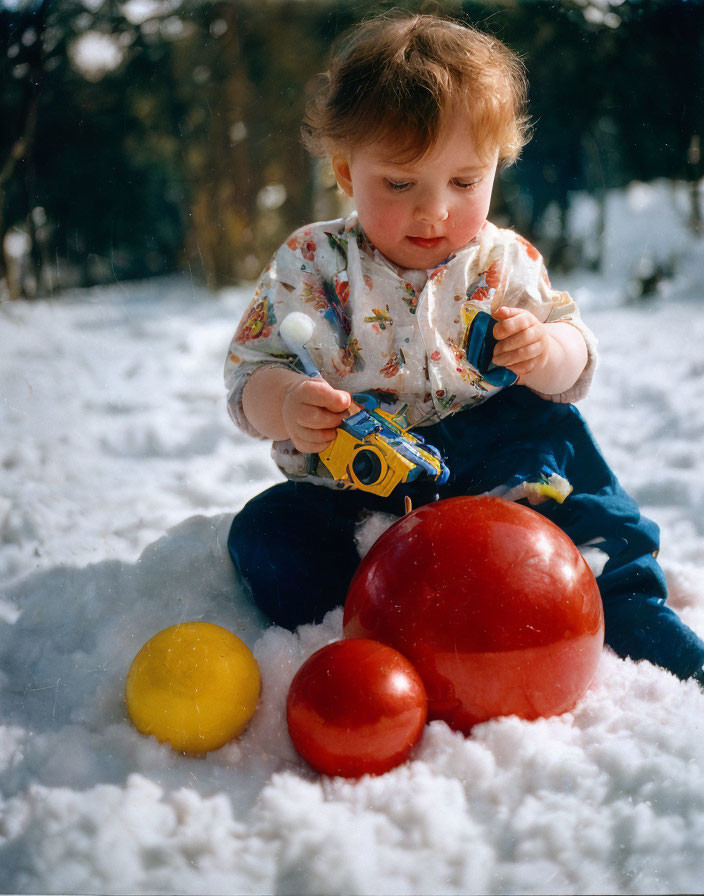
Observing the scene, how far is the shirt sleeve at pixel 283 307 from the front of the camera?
112 centimetres

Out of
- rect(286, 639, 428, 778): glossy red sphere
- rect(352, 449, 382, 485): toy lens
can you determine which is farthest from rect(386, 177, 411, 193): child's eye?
rect(286, 639, 428, 778): glossy red sphere

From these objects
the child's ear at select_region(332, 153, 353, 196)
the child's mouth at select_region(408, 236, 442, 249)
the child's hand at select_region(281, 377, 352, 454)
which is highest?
the child's ear at select_region(332, 153, 353, 196)

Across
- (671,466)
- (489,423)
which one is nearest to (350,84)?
(489,423)

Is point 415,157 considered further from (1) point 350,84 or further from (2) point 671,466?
(2) point 671,466

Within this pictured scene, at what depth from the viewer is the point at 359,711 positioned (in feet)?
2.56

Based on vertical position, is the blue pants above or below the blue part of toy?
below

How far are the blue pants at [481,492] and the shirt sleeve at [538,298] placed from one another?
0.15 ft

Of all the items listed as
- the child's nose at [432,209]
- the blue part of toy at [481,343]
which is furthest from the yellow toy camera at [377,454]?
the child's nose at [432,209]

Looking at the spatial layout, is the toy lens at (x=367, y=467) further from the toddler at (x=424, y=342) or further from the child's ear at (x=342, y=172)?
the child's ear at (x=342, y=172)

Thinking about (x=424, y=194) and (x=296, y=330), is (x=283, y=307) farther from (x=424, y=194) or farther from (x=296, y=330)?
(x=424, y=194)

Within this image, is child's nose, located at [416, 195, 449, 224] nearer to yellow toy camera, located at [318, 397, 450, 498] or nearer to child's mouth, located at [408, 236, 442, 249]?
child's mouth, located at [408, 236, 442, 249]

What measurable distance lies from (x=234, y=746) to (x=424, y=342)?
556 mm

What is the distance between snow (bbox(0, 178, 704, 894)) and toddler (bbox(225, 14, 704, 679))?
0.07 metres

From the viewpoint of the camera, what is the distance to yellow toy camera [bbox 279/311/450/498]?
2.98 feet
